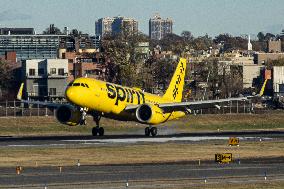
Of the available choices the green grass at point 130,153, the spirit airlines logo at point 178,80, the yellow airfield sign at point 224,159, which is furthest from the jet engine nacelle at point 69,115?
the yellow airfield sign at point 224,159

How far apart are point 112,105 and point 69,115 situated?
3736 millimetres

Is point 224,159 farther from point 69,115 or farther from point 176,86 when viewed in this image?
point 176,86

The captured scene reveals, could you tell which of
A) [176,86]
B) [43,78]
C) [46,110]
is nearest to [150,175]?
[176,86]

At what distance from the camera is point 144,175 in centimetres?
5522

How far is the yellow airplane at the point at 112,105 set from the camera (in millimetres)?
85812

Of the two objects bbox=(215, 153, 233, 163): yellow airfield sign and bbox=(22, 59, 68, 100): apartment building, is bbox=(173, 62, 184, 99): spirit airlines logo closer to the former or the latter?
bbox=(215, 153, 233, 163): yellow airfield sign

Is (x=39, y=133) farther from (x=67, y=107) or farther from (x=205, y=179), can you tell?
(x=205, y=179)

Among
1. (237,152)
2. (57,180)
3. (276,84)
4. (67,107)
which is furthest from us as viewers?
(276,84)

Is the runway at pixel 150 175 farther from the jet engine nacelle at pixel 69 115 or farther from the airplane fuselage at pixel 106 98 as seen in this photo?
the jet engine nacelle at pixel 69 115

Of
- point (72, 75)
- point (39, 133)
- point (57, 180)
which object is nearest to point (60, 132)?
point (39, 133)

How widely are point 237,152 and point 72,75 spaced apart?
382 ft

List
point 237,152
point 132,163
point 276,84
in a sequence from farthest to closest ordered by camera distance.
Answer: point 276,84 < point 237,152 < point 132,163

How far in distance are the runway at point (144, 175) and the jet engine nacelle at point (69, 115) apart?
2653 centimetres

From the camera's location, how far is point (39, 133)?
3999 inches
